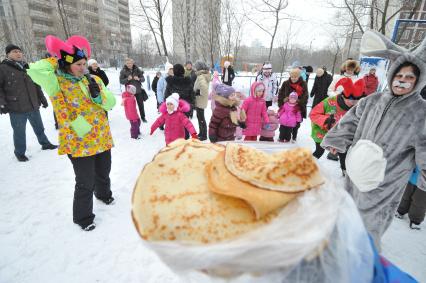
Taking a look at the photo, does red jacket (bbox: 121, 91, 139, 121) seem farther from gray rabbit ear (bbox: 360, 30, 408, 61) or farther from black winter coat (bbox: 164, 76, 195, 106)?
gray rabbit ear (bbox: 360, 30, 408, 61)

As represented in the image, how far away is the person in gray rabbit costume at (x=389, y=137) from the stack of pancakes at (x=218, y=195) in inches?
61.1

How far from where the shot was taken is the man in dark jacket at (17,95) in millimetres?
4332

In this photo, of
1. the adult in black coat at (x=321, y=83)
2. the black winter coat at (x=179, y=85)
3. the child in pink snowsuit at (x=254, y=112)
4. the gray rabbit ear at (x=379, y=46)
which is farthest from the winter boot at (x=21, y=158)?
the adult in black coat at (x=321, y=83)

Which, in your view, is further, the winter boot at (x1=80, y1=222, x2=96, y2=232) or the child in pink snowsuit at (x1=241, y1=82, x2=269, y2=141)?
the child in pink snowsuit at (x1=241, y1=82, x2=269, y2=141)

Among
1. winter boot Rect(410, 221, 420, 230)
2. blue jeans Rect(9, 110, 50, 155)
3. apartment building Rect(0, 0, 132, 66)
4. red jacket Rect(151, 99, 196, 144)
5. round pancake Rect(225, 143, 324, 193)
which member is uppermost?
apartment building Rect(0, 0, 132, 66)

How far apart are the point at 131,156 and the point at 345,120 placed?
4.12 m

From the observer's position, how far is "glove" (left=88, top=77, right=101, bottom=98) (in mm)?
2562

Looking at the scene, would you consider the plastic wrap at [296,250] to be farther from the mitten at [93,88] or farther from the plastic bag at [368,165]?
the mitten at [93,88]

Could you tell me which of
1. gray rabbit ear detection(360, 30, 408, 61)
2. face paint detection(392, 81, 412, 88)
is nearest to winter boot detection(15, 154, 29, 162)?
gray rabbit ear detection(360, 30, 408, 61)

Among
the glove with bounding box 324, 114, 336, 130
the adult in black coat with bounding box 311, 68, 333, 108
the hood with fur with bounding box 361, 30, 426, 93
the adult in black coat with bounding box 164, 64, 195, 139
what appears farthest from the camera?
the adult in black coat with bounding box 311, 68, 333, 108

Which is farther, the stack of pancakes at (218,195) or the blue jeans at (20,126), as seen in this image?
the blue jeans at (20,126)

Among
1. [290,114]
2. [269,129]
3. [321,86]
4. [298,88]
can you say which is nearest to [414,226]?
[269,129]

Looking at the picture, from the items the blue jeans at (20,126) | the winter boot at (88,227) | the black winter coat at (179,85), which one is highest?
the black winter coat at (179,85)

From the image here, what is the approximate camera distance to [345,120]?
232cm
